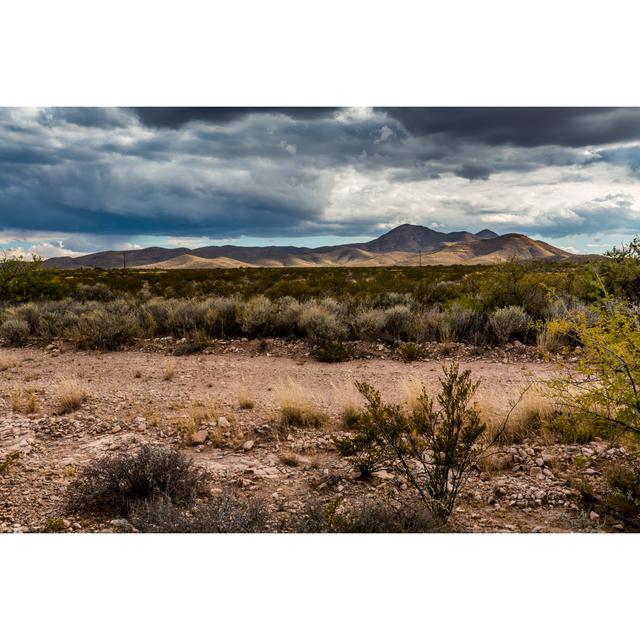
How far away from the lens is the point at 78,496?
4145 millimetres

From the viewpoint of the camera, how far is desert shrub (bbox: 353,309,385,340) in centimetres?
1044

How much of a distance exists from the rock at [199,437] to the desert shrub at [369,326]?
5339mm

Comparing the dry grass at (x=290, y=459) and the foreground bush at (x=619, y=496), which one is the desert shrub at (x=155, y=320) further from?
the foreground bush at (x=619, y=496)

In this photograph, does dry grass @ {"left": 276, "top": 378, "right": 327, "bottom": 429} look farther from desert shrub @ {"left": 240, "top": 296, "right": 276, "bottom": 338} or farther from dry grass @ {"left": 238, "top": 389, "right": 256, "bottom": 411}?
desert shrub @ {"left": 240, "top": 296, "right": 276, "bottom": 338}

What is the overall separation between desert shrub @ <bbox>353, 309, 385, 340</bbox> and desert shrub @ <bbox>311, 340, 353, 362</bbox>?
89 cm

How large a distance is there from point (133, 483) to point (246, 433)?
5.62 ft

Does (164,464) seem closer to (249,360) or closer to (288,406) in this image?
(288,406)

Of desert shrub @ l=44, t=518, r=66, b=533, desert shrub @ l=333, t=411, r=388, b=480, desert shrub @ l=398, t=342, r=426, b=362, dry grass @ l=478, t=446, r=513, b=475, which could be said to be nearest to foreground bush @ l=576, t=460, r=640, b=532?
dry grass @ l=478, t=446, r=513, b=475

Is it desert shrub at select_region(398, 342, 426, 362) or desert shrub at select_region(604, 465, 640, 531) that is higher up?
desert shrub at select_region(604, 465, 640, 531)

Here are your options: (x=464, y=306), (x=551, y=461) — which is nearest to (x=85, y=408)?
(x=551, y=461)

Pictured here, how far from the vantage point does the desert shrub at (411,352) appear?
9.12m

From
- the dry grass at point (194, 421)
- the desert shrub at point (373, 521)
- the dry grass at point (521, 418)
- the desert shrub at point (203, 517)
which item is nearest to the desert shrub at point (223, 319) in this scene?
the dry grass at point (194, 421)

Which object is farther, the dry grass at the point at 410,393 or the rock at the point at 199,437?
the dry grass at the point at 410,393

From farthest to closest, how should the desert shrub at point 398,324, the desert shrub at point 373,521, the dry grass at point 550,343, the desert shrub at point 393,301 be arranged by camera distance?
the desert shrub at point 393,301, the desert shrub at point 398,324, the dry grass at point 550,343, the desert shrub at point 373,521
